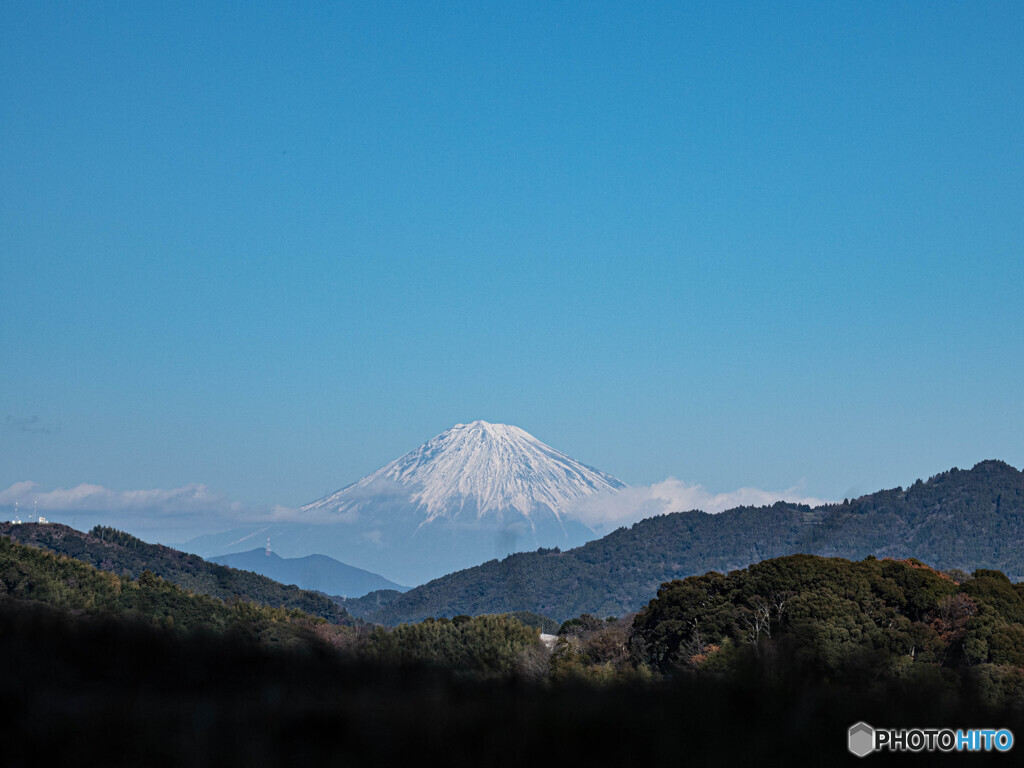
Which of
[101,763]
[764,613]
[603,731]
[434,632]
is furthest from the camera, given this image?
[434,632]

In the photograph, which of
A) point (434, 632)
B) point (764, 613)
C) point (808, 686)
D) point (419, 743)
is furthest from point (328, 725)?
point (434, 632)

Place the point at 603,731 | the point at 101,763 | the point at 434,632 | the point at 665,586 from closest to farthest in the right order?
the point at 101,763 → the point at 603,731 → the point at 665,586 → the point at 434,632

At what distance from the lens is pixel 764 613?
60.0m

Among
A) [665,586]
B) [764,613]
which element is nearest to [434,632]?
[665,586]

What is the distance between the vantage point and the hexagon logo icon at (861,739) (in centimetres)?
515

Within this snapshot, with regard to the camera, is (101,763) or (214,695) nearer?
(101,763)

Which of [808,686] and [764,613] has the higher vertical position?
[764,613]

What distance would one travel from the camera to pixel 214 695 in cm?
571

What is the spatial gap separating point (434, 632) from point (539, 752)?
76.2 meters

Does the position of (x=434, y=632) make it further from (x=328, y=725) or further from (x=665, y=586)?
(x=328, y=725)

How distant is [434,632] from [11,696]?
2982 inches

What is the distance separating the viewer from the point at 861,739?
17.1 feet

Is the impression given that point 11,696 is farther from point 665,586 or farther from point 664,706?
point 665,586

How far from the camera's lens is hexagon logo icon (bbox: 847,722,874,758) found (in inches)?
203
